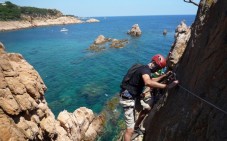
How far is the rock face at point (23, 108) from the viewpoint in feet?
40.8

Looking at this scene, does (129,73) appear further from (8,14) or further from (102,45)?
(8,14)

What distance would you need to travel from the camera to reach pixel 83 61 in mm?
59844

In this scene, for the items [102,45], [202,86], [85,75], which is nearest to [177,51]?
[202,86]

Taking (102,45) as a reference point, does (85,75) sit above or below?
above

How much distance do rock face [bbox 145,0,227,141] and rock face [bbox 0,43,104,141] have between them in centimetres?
709

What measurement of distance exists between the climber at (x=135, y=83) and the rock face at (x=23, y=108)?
17.2ft

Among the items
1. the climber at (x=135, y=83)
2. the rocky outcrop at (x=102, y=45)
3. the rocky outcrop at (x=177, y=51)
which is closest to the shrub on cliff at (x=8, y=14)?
the rocky outcrop at (x=102, y=45)

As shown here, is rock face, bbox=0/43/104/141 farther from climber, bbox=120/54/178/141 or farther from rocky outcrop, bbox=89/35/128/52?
rocky outcrop, bbox=89/35/128/52

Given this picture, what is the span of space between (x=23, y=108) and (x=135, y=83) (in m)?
7.04

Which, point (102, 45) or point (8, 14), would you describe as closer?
point (102, 45)

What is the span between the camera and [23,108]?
13852 mm

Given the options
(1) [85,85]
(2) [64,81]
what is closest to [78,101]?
(1) [85,85]

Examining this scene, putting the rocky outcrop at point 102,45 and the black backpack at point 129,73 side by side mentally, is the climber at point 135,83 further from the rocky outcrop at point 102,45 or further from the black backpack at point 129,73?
the rocky outcrop at point 102,45

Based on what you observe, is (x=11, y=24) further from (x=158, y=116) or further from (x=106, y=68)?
(x=158, y=116)
